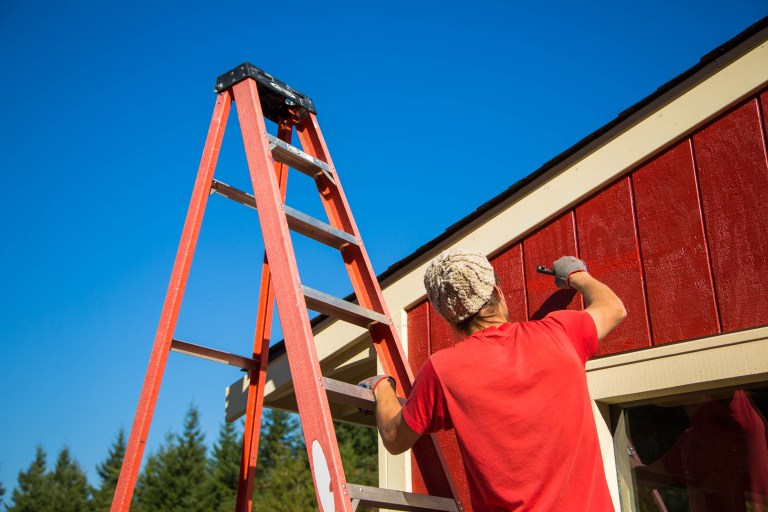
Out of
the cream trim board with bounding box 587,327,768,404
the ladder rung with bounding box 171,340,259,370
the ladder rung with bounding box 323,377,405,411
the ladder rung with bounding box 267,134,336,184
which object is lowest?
the ladder rung with bounding box 323,377,405,411

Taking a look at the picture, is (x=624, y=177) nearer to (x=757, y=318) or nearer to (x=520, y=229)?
(x=520, y=229)

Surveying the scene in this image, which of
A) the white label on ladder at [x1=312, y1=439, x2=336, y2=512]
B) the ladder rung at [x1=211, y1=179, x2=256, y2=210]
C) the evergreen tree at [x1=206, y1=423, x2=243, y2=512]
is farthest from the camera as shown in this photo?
the evergreen tree at [x1=206, y1=423, x2=243, y2=512]

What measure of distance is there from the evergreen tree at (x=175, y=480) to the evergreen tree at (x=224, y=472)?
1.64 ft

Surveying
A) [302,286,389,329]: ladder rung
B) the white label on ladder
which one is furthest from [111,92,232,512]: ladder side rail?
the white label on ladder

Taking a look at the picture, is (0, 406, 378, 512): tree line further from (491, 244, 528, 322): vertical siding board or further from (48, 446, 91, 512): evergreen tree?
(491, 244, 528, 322): vertical siding board

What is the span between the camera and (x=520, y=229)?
3.34 m

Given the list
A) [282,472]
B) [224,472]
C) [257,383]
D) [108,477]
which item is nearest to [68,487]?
[108,477]

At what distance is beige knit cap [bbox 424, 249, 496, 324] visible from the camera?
2119mm

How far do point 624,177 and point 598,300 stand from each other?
1.01 metres

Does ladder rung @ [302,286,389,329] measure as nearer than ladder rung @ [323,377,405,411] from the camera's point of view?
No

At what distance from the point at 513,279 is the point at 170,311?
1.51m

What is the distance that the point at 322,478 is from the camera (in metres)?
2.34

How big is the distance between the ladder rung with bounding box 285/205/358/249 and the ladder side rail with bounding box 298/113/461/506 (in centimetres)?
9

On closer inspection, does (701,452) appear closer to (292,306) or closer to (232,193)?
(292,306)
